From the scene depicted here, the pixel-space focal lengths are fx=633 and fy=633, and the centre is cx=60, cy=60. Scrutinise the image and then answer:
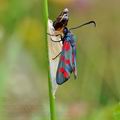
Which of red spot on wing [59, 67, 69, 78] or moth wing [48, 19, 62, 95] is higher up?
moth wing [48, 19, 62, 95]

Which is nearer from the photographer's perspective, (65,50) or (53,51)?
(53,51)

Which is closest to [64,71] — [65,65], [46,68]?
[65,65]

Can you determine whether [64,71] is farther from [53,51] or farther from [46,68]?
[46,68]

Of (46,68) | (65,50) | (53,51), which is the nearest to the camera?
(53,51)

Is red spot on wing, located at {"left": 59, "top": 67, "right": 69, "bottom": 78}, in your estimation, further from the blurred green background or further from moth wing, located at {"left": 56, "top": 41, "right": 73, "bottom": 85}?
the blurred green background

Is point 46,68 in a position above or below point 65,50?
below

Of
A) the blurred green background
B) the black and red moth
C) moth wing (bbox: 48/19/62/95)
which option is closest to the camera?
moth wing (bbox: 48/19/62/95)

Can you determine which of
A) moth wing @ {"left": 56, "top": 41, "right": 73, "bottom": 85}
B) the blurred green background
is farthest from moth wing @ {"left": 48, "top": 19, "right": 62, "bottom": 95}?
Answer: the blurred green background

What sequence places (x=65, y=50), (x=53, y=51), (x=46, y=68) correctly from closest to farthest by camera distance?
(x=53, y=51), (x=65, y=50), (x=46, y=68)

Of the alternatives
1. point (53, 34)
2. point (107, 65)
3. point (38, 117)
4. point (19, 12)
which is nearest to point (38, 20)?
point (107, 65)
